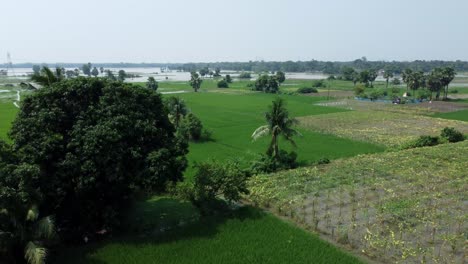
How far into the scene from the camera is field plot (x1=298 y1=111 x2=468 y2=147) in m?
39.4

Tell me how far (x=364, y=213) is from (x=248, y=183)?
7.49 meters

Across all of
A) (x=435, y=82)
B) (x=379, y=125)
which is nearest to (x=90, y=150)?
(x=379, y=125)

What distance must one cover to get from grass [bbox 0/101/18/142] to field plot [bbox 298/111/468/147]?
32417mm

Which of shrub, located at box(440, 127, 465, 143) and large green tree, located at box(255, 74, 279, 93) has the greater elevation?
large green tree, located at box(255, 74, 279, 93)

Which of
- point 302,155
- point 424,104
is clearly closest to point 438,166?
point 302,155

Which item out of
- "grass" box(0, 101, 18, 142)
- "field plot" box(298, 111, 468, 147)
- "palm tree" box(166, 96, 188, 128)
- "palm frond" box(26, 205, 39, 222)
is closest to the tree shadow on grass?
"palm frond" box(26, 205, 39, 222)

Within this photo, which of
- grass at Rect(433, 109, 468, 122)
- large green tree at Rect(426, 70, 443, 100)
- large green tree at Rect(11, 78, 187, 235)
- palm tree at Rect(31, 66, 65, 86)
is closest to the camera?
large green tree at Rect(11, 78, 187, 235)

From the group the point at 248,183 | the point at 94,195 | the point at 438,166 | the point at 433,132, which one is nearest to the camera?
the point at 94,195

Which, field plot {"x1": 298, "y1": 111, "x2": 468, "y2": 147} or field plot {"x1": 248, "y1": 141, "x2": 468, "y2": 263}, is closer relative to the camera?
field plot {"x1": 248, "y1": 141, "x2": 468, "y2": 263}

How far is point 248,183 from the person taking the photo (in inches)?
957

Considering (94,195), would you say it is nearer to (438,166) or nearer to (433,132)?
(438,166)

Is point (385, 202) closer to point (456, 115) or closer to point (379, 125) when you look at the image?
point (379, 125)

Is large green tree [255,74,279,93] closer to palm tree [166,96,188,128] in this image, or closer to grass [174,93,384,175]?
grass [174,93,384,175]

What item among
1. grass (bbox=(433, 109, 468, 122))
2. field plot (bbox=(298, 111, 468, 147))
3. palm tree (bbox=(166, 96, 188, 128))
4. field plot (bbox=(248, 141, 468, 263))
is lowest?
field plot (bbox=(248, 141, 468, 263))
